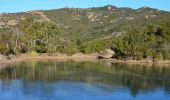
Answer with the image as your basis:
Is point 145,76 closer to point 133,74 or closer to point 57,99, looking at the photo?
point 133,74

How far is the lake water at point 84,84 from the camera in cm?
4578

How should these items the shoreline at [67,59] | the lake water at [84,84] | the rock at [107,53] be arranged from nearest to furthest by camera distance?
the lake water at [84,84] < the shoreline at [67,59] < the rock at [107,53]

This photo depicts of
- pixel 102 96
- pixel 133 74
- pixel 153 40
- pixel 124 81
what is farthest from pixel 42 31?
pixel 102 96

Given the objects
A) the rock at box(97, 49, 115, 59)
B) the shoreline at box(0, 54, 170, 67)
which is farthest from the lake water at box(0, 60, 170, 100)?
the rock at box(97, 49, 115, 59)

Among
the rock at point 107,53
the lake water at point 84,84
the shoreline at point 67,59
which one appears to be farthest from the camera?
the rock at point 107,53

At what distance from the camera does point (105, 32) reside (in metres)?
171

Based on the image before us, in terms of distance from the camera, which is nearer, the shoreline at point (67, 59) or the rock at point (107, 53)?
the shoreline at point (67, 59)

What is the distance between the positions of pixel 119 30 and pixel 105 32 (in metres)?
7.57

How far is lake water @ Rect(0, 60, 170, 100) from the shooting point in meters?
45.8

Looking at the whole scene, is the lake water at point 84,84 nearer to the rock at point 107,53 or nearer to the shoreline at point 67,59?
the shoreline at point 67,59

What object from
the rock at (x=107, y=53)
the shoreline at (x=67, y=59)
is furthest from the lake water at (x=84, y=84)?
the rock at (x=107, y=53)

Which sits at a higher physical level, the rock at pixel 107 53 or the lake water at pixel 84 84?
the rock at pixel 107 53

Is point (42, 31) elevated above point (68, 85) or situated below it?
above

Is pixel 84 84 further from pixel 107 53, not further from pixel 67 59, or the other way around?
pixel 107 53
